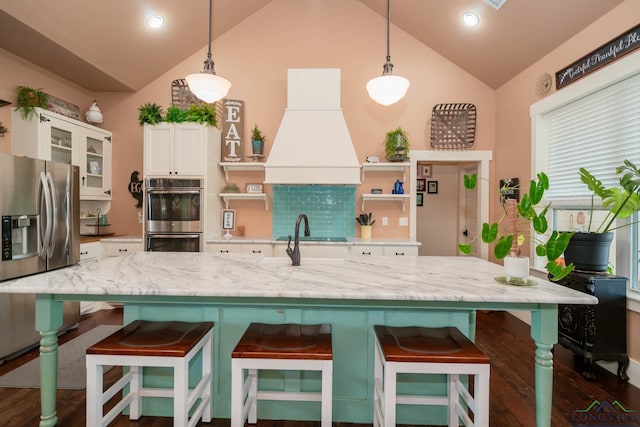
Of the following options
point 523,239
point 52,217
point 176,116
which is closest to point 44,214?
point 52,217

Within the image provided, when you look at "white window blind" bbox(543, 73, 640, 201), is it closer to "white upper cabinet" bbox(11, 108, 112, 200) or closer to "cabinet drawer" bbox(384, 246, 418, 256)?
"cabinet drawer" bbox(384, 246, 418, 256)

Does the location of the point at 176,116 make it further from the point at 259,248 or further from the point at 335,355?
the point at 335,355

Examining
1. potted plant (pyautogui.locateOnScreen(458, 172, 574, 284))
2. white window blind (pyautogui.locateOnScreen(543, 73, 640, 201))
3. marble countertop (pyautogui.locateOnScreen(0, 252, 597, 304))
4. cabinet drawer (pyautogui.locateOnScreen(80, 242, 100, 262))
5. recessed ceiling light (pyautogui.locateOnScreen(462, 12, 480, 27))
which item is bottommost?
cabinet drawer (pyautogui.locateOnScreen(80, 242, 100, 262))

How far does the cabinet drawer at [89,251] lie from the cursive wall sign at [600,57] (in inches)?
207

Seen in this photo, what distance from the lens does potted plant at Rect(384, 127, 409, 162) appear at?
4.05 m

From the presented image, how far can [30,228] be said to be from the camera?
8.05 ft

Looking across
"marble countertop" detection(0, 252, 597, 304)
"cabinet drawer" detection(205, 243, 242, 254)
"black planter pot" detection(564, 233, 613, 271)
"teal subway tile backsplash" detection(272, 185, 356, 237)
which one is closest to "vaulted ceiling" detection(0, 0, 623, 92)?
"black planter pot" detection(564, 233, 613, 271)

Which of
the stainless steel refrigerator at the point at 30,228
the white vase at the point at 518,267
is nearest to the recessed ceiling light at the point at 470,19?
the white vase at the point at 518,267

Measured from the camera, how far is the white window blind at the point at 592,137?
96.2 inches

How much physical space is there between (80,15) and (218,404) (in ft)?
12.4

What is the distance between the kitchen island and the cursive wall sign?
2.01 metres

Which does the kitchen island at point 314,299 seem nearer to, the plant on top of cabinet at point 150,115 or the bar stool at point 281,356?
the bar stool at point 281,356

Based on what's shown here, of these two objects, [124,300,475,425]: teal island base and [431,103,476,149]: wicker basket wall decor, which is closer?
[124,300,475,425]: teal island base

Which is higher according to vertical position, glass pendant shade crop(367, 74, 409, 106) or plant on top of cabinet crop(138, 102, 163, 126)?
plant on top of cabinet crop(138, 102, 163, 126)
